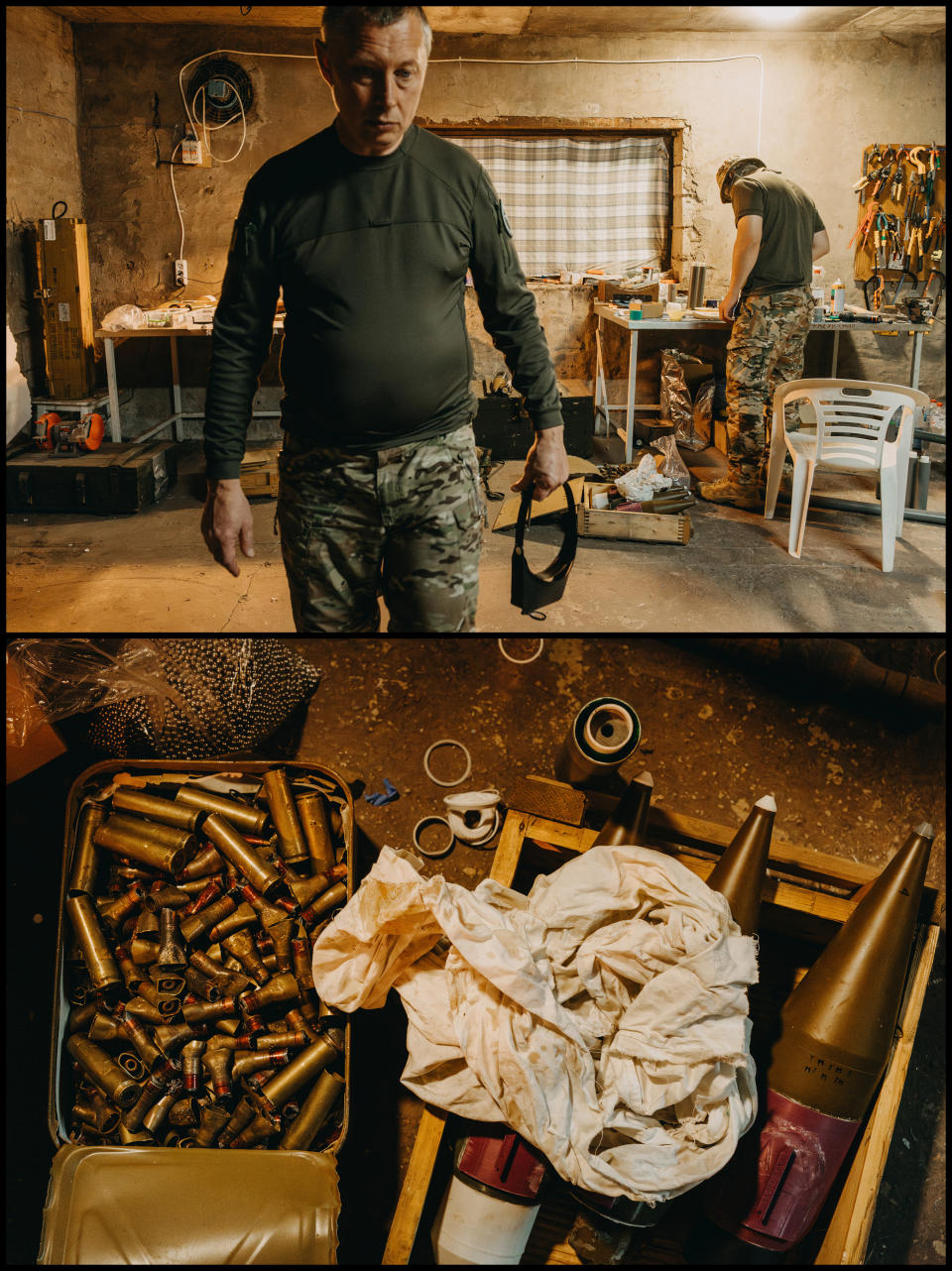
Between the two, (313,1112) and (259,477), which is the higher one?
(259,477)

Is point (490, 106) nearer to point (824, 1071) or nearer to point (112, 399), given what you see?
point (112, 399)

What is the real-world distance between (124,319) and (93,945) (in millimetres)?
4089

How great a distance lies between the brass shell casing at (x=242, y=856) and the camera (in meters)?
2.62

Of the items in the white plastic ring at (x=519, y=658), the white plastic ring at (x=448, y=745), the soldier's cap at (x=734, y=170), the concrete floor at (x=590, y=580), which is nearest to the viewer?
the white plastic ring at (x=448, y=745)

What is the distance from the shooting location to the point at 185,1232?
7.11ft

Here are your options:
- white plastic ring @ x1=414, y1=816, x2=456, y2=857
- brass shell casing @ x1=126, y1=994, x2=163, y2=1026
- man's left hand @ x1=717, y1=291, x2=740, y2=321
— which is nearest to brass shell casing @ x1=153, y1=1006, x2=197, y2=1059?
brass shell casing @ x1=126, y1=994, x2=163, y2=1026

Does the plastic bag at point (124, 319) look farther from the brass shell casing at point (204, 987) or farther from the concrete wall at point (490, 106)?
the brass shell casing at point (204, 987)

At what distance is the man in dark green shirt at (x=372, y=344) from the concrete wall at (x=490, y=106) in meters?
3.73

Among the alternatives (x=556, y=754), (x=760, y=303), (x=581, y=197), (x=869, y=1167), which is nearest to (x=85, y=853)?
(x=556, y=754)

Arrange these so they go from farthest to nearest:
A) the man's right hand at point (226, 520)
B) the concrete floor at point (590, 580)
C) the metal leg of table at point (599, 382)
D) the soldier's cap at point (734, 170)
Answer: the metal leg of table at point (599, 382) → the soldier's cap at point (734, 170) → the concrete floor at point (590, 580) → the man's right hand at point (226, 520)

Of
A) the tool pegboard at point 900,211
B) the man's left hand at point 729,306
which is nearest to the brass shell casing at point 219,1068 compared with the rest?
the man's left hand at point 729,306

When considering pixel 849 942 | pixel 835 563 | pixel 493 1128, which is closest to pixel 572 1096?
pixel 493 1128

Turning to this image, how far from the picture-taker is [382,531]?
7.72 feet

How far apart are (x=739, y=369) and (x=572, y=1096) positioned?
3939mm
